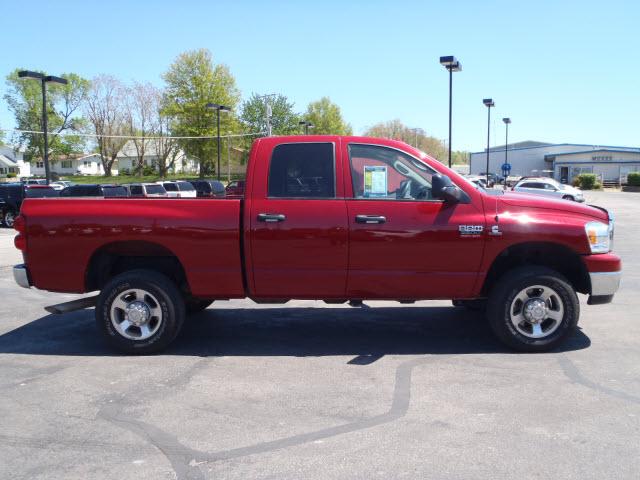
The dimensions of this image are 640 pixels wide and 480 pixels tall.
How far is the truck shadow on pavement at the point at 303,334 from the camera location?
6.05m

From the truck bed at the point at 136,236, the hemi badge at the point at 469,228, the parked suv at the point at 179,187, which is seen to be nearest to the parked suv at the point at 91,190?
the parked suv at the point at 179,187

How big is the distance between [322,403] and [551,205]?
9.48ft

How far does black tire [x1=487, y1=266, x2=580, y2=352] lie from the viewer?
5.72 metres

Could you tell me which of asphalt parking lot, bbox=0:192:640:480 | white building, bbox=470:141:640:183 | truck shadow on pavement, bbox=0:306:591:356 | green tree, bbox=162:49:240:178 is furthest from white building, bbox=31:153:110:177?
asphalt parking lot, bbox=0:192:640:480

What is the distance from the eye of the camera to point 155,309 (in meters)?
5.90

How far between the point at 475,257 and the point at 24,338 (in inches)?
187

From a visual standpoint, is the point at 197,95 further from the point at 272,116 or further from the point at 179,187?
the point at 179,187

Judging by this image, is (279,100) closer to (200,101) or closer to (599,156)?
(200,101)

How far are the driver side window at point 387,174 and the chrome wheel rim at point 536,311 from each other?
129 cm

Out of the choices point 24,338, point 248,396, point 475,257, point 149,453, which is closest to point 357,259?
point 475,257

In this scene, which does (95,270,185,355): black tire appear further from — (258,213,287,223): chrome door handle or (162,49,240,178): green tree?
(162,49,240,178): green tree

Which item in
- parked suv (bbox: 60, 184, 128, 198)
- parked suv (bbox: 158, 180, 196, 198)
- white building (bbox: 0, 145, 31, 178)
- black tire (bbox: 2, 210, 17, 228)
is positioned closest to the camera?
parked suv (bbox: 60, 184, 128, 198)

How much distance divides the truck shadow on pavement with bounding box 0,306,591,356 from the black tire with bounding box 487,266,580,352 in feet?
0.80

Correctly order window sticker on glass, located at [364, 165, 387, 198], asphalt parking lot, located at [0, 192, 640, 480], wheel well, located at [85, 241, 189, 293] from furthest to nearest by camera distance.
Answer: wheel well, located at [85, 241, 189, 293], window sticker on glass, located at [364, 165, 387, 198], asphalt parking lot, located at [0, 192, 640, 480]
